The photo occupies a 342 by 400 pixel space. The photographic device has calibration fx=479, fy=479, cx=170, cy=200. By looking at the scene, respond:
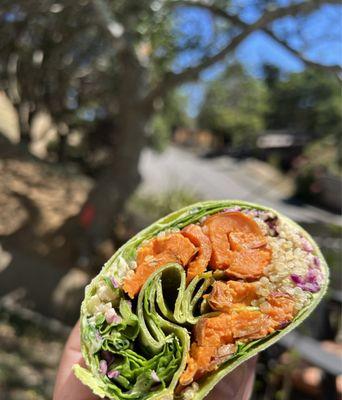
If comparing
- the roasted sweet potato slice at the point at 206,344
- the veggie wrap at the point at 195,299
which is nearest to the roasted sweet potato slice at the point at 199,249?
the veggie wrap at the point at 195,299

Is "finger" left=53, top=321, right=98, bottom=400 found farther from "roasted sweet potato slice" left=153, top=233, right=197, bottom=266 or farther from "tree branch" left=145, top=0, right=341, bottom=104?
"tree branch" left=145, top=0, right=341, bottom=104

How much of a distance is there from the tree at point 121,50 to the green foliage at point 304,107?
27.8m

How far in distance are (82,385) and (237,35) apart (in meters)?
5.47

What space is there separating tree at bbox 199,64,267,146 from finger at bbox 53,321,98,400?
3559cm

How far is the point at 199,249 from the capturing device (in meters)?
2.06

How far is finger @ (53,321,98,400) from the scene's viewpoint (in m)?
1.95

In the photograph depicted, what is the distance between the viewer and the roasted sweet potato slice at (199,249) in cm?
199

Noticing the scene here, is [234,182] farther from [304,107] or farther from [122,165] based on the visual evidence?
[304,107]

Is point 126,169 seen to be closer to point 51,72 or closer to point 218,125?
point 51,72

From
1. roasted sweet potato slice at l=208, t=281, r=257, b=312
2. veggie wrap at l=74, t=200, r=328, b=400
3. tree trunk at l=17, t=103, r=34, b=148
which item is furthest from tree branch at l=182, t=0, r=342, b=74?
tree trunk at l=17, t=103, r=34, b=148

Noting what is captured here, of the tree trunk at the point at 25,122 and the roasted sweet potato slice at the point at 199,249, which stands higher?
the roasted sweet potato slice at the point at 199,249

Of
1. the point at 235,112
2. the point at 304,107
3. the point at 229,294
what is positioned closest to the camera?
the point at 229,294

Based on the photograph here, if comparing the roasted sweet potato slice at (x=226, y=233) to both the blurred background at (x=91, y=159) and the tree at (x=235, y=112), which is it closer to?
the blurred background at (x=91, y=159)

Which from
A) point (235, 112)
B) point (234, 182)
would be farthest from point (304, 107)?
point (234, 182)
